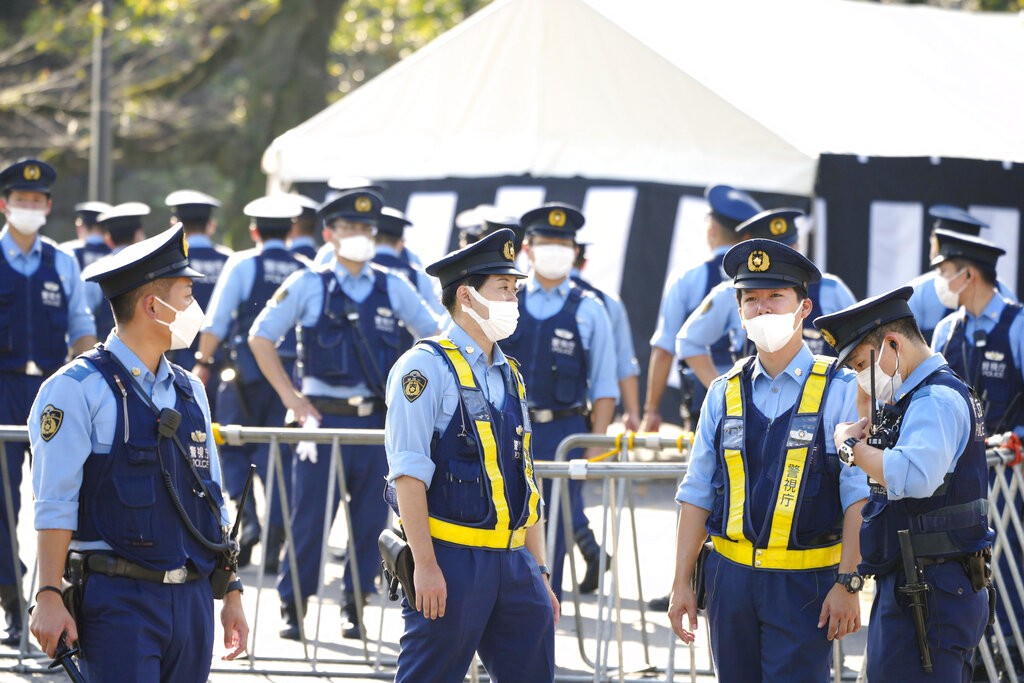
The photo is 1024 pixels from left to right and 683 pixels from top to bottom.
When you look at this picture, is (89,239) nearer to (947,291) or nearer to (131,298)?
(947,291)

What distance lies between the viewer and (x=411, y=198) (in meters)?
13.7

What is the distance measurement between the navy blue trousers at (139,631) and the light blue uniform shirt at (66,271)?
13.5 ft

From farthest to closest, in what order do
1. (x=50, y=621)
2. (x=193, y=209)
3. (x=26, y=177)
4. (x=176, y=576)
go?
(x=193, y=209), (x=26, y=177), (x=176, y=576), (x=50, y=621)

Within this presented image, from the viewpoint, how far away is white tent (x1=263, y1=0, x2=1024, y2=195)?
11758mm

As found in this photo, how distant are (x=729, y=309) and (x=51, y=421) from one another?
490cm

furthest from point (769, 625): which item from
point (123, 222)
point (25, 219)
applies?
point (123, 222)

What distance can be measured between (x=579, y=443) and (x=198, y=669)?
3042 millimetres

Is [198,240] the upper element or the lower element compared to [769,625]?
upper

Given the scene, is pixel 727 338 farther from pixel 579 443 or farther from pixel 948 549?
pixel 948 549

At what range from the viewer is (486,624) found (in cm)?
469

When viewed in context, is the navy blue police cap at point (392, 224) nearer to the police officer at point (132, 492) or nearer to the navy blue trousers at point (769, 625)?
the police officer at point (132, 492)

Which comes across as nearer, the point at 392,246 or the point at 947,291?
the point at 947,291

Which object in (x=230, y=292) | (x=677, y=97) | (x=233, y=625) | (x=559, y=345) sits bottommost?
(x=233, y=625)

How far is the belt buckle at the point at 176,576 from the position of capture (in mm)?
4355
